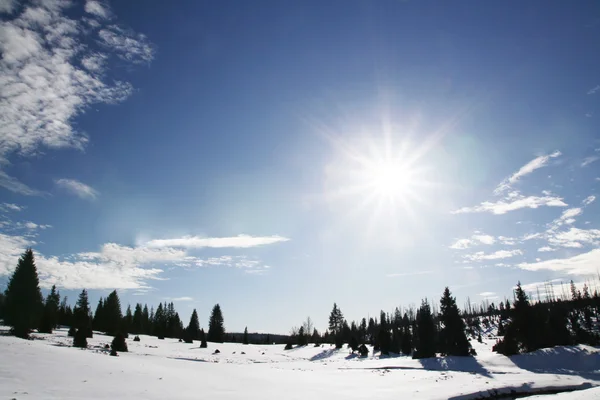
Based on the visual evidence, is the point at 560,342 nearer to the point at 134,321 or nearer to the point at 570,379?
the point at 570,379

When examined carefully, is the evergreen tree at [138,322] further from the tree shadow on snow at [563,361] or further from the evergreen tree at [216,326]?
the tree shadow on snow at [563,361]

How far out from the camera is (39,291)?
158 ft

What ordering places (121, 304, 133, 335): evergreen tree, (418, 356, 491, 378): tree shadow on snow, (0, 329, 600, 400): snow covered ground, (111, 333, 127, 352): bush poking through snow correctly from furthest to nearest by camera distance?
1. (121, 304, 133, 335): evergreen tree
2. (111, 333, 127, 352): bush poking through snow
3. (418, 356, 491, 378): tree shadow on snow
4. (0, 329, 600, 400): snow covered ground

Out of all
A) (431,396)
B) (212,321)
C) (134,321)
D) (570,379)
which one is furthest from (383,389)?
(134,321)

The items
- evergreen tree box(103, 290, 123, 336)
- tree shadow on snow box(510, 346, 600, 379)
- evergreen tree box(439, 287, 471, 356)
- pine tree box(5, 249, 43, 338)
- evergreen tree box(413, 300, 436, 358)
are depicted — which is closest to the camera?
tree shadow on snow box(510, 346, 600, 379)

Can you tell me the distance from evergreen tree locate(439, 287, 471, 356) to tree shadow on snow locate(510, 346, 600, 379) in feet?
22.6

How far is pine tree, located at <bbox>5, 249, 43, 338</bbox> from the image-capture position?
43544 mm

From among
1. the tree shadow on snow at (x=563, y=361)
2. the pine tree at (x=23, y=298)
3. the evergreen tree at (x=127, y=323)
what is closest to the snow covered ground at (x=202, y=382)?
the tree shadow on snow at (x=563, y=361)

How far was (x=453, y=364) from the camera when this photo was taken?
136ft

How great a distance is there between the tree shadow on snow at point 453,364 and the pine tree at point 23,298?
48796 mm

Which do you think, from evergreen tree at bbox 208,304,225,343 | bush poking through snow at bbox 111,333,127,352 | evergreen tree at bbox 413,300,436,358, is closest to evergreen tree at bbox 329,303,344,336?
evergreen tree at bbox 208,304,225,343

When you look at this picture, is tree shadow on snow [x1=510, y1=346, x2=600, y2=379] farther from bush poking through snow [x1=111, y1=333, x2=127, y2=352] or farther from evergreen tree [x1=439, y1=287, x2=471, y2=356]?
bush poking through snow [x1=111, y1=333, x2=127, y2=352]

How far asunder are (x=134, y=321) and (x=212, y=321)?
1362 inches

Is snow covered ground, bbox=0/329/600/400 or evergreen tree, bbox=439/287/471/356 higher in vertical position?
evergreen tree, bbox=439/287/471/356
